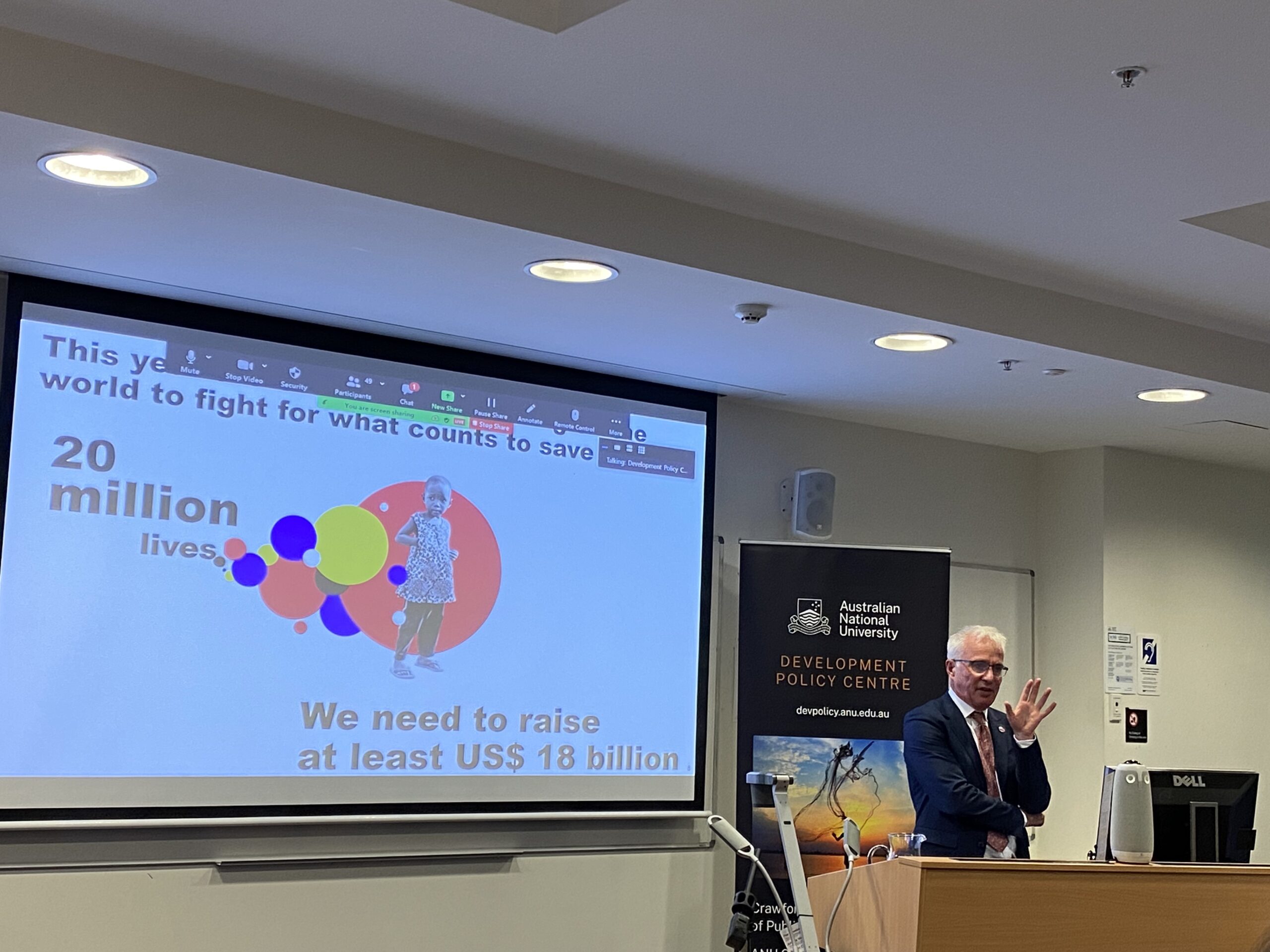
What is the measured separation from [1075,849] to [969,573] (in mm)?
1232

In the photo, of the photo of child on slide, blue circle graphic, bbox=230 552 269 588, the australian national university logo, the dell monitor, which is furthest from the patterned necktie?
blue circle graphic, bbox=230 552 269 588

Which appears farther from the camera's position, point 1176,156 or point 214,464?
point 214,464

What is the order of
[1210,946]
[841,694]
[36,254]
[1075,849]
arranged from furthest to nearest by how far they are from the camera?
[1075,849], [841,694], [36,254], [1210,946]

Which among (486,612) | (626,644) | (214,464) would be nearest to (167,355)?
(214,464)

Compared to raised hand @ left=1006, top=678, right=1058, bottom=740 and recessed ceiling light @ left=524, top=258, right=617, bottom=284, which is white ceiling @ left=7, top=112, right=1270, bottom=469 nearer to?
recessed ceiling light @ left=524, top=258, right=617, bottom=284

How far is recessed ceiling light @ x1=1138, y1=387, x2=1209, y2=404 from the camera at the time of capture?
4484 mm

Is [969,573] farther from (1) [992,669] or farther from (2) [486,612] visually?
(2) [486,612]

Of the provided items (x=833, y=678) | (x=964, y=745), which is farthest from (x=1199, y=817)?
(x=833, y=678)

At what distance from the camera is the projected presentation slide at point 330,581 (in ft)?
12.1

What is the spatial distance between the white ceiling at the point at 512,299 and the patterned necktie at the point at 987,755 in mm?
1141

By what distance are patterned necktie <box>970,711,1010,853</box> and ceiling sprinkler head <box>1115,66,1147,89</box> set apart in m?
2.37

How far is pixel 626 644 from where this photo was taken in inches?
183

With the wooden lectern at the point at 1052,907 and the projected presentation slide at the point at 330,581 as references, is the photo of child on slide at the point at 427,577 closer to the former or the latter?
the projected presentation slide at the point at 330,581

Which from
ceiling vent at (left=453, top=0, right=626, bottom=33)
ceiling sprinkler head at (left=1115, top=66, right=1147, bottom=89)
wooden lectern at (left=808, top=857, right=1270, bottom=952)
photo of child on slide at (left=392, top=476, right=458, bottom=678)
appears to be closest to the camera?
ceiling vent at (left=453, top=0, right=626, bottom=33)
